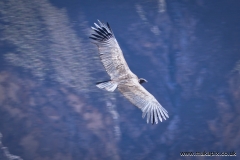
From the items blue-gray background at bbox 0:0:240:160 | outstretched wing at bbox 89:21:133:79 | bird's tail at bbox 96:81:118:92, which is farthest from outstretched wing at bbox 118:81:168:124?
blue-gray background at bbox 0:0:240:160

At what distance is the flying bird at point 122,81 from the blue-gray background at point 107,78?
2.64 meters

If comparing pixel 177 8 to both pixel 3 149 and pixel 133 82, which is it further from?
pixel 3 149

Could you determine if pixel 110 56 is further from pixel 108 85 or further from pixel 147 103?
pixel 147 103

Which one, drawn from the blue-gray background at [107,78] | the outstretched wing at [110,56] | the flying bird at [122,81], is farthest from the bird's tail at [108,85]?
the blue-gray background at [107,78]

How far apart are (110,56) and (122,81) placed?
426mm

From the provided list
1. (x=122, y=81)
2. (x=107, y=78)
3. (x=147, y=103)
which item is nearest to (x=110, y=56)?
(x=122, y=81)

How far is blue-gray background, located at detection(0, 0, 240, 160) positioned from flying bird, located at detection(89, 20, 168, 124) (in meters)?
2.64

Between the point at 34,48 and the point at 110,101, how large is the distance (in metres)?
2.06

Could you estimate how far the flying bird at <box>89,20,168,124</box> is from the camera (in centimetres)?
470

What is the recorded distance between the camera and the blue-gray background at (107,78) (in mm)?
7465

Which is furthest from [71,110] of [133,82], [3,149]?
[133,82]

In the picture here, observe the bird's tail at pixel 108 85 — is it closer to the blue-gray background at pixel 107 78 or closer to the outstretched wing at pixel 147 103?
the outstretched wing at pixel 147 103

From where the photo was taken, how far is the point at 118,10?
27.2ft

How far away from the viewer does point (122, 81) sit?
16.1 ft
